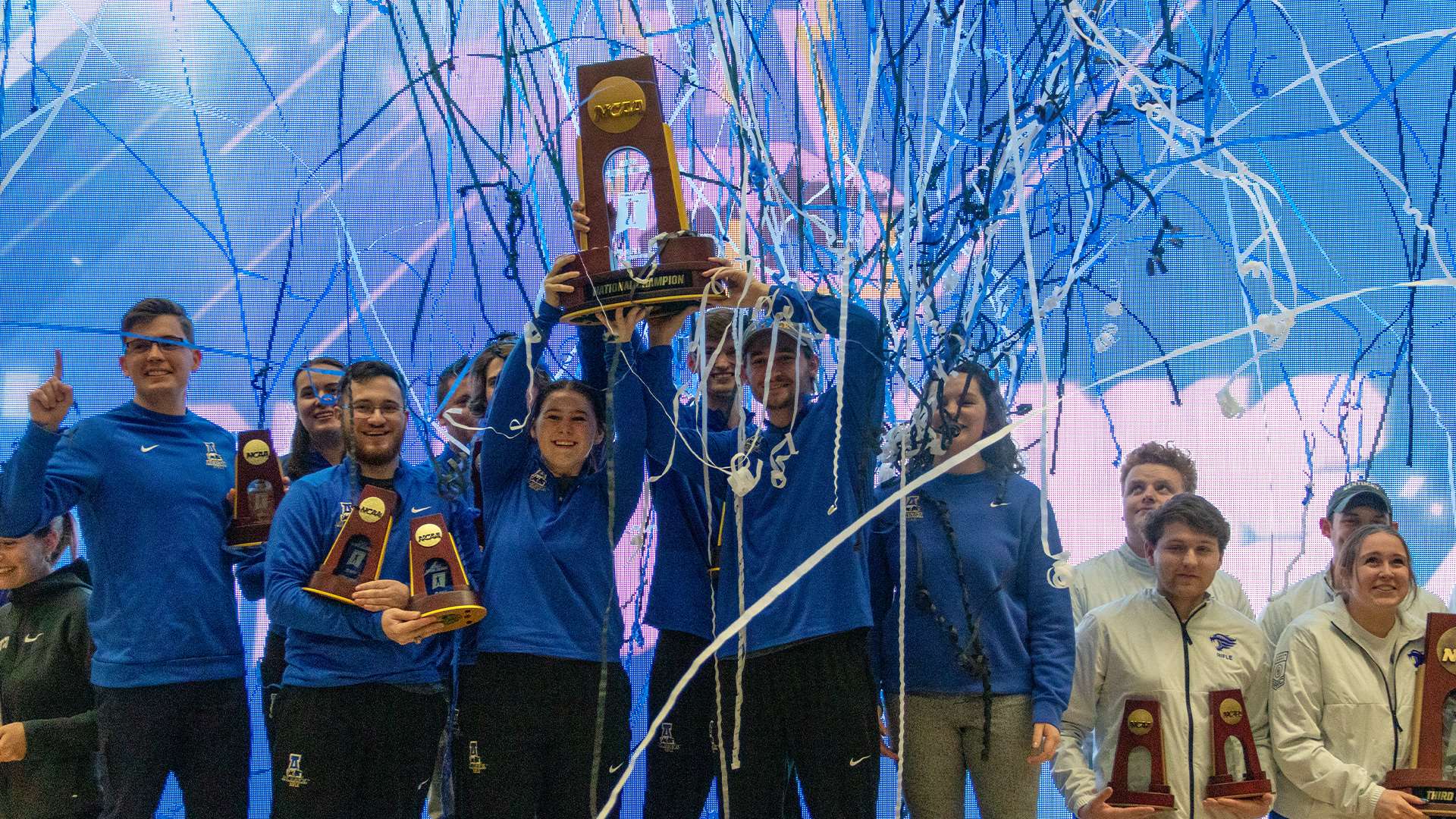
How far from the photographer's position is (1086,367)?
3.07 metres

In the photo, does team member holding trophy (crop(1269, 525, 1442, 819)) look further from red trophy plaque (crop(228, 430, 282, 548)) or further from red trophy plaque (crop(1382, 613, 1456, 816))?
red trophy plaque (crop(228, 430, 282, 548))

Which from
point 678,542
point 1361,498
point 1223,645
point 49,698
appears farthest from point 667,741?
point 1361,498

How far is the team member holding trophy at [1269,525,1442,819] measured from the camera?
194 cm

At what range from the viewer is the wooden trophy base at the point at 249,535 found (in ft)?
6.38

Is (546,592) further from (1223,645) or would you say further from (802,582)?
(1223,645)

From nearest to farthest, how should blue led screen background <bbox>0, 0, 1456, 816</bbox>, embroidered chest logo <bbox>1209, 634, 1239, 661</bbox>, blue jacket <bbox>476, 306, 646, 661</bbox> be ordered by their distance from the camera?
1. blue jacket <bbox>476, 306, 646, 661</bbox>
2. embroidered chest logo <bbox>1209, 634, 1239, 661</bbox>
3. blue led screen background <bbox>0, 0, 1456, 816</bbox>

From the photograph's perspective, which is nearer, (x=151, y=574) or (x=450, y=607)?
(x=450, y=607)

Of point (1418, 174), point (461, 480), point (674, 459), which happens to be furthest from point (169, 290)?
point (1418, 174)

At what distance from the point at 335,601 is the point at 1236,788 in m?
1.39

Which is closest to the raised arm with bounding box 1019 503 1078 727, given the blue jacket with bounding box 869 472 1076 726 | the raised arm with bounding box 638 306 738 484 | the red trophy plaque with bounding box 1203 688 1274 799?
the blue jacket with bounding box 869 472 1076 726

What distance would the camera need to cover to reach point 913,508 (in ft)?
6.30

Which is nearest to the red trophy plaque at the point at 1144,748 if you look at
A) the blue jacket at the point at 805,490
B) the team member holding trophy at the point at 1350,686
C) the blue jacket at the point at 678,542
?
the team member holding trophy at the point at 1350,686

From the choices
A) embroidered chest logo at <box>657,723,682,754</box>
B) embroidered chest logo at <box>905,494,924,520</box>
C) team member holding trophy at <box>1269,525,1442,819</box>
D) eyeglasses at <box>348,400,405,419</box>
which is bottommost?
embroidered chest logo at <box>657,723,682,754</box>

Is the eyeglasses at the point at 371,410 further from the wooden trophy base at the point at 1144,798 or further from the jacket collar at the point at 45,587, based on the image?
the wooden trophy base at the point at 1144,798
